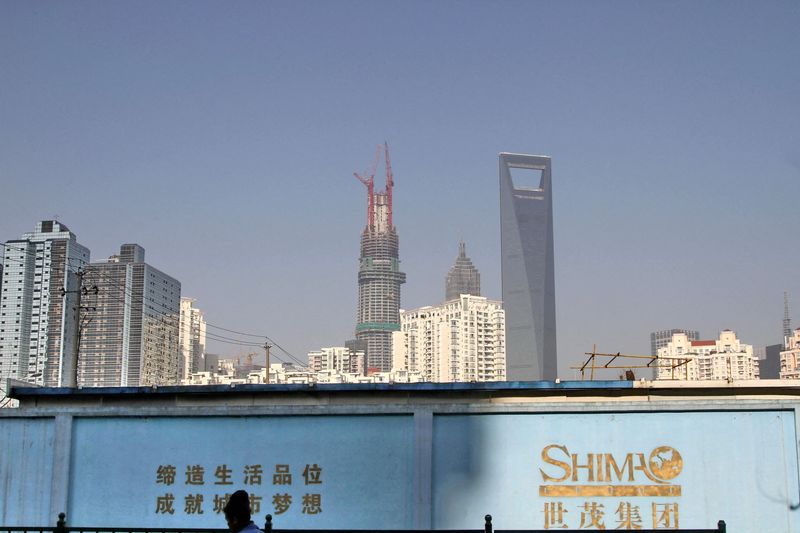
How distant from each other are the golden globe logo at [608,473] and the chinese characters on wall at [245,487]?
4.46 meters

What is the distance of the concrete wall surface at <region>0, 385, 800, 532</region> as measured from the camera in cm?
1819

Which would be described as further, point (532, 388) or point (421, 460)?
point (532, 388)

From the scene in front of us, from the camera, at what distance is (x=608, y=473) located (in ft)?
60.2

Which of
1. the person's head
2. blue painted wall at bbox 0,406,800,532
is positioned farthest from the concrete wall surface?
the person's head

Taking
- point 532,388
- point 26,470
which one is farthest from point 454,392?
point 26,470

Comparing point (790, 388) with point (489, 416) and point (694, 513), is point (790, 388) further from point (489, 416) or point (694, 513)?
point (489, 416)

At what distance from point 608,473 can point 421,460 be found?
11.7 ft

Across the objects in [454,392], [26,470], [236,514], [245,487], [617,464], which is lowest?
[245,487]

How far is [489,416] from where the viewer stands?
61.1 ft

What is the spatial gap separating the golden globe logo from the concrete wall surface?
1.1 inches

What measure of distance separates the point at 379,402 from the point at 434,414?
3.98ft

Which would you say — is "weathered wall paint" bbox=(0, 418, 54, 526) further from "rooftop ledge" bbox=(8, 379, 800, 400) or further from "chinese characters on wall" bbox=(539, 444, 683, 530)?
"chinese characters on wall" bbox=(539, 444, 683, 530)

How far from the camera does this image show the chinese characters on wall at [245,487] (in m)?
18.6

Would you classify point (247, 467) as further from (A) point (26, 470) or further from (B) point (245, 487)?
(A) point (26, 470)
